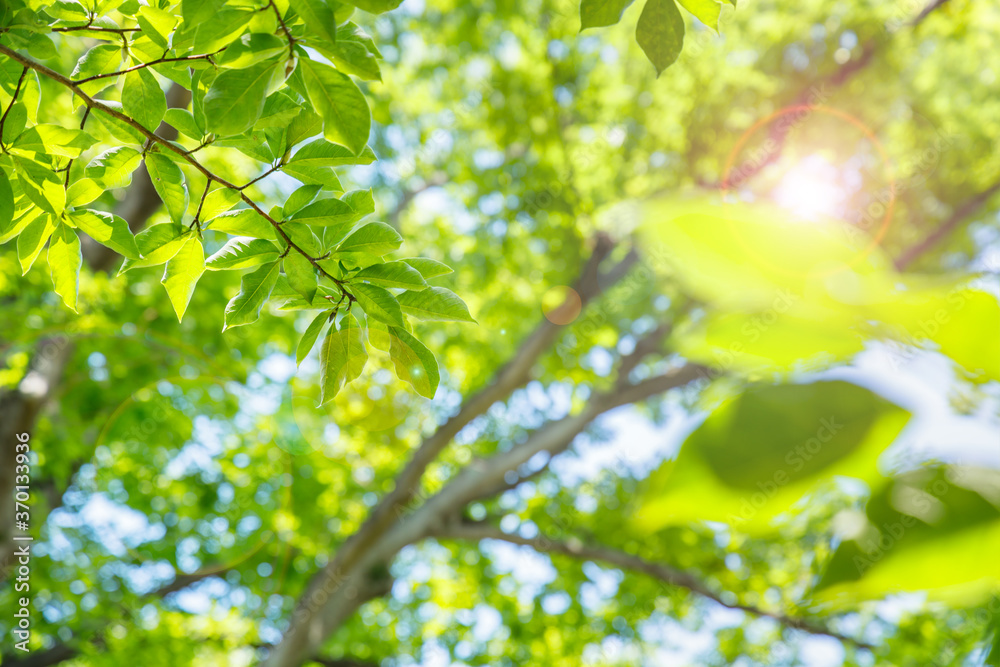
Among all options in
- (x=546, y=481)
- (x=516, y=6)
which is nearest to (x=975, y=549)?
(x=516, y=6)

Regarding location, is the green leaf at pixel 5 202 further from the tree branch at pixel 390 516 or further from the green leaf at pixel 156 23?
the tree branch at pixel 390 516

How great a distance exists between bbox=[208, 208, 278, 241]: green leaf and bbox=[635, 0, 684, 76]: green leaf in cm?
67

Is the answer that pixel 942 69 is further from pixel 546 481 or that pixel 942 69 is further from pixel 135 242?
pixel 135 242

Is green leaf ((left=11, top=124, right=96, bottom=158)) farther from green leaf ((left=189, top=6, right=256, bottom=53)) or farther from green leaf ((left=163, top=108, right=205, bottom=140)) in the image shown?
green leaf ((left=189, top=6, right=256, bottom=53))

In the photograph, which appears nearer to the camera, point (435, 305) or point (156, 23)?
point (156, 23)

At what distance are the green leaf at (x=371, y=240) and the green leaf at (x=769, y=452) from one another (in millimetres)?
707

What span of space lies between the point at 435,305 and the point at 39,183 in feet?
2.04

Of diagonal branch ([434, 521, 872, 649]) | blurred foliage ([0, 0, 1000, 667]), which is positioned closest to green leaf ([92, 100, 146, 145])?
blurred foliage ([0, 0, 1000, 667])

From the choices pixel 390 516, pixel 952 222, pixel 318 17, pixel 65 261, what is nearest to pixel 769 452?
pixel 318 17

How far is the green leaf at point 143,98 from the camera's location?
0.83m

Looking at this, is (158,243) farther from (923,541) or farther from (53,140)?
(923,541)

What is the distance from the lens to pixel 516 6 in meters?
5.61

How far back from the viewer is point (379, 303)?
86 cm

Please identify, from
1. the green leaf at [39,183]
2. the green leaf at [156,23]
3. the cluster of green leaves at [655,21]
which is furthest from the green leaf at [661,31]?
the green leaf at [39,183]
